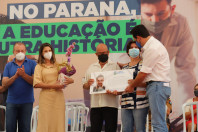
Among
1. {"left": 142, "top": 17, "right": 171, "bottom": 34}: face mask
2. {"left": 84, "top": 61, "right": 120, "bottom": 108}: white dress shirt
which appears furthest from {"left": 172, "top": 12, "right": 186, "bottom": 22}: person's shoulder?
{"left": 84, "top": 61, "right": 120, "bottom": 108}: white dress shirt

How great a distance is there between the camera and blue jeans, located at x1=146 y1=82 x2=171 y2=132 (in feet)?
9.78

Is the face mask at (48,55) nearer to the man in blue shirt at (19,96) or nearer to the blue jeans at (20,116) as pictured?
the man in blue shirt at (19,96)

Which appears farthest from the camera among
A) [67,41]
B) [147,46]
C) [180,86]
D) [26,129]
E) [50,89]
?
[67,41]

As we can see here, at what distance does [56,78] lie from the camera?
3658 mm

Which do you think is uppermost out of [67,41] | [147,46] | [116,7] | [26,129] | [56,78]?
[116,7]

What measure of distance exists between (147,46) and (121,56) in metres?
2.32

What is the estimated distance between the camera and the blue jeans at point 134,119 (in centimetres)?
321

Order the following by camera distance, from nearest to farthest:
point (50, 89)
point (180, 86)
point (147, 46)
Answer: point (147, 46) → point (50, 89) → point (180, 86)

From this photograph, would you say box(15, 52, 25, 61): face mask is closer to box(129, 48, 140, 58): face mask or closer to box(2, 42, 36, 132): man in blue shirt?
box(2, 42, 36, 132): man in blue shirt

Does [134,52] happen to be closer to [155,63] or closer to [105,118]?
[155,63]

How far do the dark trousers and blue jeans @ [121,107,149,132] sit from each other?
0.38 metres

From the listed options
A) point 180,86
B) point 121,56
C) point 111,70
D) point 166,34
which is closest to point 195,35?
point 166,34

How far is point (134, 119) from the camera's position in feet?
10.7

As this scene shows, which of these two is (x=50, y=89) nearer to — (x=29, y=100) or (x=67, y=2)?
(x=29, y=100)
